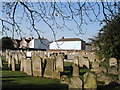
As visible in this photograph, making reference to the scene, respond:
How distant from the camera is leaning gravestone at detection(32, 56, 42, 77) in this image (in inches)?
526

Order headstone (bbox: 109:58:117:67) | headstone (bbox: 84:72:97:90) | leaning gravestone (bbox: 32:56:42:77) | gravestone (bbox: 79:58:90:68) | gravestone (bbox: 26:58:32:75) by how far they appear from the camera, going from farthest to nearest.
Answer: gravestone (bbox: 79:58:90:68) → headstone (bbox: 109:58:117:67) → gravestone (bbox: 26:58:32:75) → leaning gravestone (bbox: 32:56:42:77) → headstone (bbox: 84:72:97:90)

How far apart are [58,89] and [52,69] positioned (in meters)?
3.74

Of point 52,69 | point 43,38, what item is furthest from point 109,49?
point 43,38

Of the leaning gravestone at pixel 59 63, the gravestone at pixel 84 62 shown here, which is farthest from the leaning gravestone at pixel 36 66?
the gravestone at pixel 84 62

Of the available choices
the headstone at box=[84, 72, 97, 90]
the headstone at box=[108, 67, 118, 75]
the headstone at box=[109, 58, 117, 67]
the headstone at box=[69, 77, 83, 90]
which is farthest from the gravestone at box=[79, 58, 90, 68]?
the headstone at box=[69, 77, 83, 90]

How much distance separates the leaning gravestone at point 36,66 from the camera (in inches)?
526

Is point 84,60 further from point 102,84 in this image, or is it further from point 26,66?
point 102,84

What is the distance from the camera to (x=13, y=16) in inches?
160

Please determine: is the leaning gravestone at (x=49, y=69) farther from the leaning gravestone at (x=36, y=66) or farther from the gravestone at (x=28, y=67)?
the gravestone at (x=28, y=67)

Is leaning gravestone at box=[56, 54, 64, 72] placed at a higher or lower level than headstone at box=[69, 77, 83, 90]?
higher

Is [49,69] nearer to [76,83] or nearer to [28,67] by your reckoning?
[28,67]

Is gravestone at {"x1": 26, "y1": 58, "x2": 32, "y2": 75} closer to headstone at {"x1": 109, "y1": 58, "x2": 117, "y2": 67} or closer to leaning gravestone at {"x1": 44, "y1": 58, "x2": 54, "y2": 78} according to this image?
leaning gravestone at {"x1": 44, "y1": 58, "x2": 54, "y2": 78}

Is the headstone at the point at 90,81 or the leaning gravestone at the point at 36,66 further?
the leaning gravestone at the point at 36,66

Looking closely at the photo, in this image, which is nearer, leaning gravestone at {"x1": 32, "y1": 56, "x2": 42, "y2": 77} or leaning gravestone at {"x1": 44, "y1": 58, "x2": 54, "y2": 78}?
leaning gravestone at {"x1": 44, "y1": 58, "x2": 54, "y2": 78}
